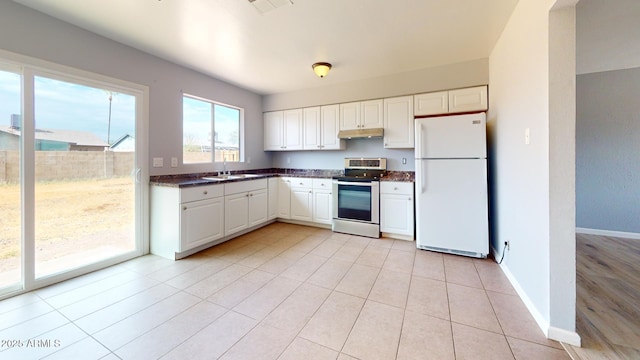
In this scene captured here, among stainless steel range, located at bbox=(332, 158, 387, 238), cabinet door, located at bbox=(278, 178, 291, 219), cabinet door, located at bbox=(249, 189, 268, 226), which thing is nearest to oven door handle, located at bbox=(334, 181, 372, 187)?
stainless steel range, located at bbox=(332, 158, 387, 238)

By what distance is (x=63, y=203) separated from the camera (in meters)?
2.36

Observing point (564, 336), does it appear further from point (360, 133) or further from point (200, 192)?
point (200, 192)

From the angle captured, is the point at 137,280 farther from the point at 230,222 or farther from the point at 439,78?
the point at 439,78

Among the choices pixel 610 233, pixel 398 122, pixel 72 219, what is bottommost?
pixel 610 233

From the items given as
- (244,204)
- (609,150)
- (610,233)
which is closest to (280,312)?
(244,204)

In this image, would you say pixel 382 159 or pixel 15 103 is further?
pixel 382 159

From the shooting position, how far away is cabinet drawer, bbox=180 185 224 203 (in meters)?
2.79

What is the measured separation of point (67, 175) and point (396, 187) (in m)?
3.78

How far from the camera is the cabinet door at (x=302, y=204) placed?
4.19 meters

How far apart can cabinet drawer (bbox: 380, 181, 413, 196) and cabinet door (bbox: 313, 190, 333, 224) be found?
88 cm

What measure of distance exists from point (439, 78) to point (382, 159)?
1.42 meters

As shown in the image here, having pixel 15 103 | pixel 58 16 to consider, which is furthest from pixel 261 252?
pixel 58 16

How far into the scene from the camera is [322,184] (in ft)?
13.4

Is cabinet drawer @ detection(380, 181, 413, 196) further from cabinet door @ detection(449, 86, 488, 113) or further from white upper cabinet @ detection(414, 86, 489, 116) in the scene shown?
cabinet door @ detection(449, 86, 488, 113)
